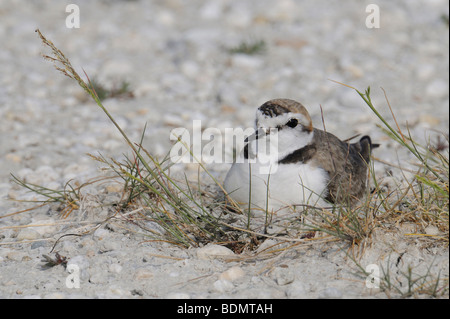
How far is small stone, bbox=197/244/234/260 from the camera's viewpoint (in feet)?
10.9

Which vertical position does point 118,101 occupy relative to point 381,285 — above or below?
above

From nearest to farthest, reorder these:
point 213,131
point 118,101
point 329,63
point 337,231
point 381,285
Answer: point 381,285
point 337,231
point 213,131
point 118,101
point 329,63

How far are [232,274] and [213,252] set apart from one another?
24cm

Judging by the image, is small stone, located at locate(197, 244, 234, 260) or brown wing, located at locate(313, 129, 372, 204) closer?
small stone, located at locate(197, 244, 234, 260)

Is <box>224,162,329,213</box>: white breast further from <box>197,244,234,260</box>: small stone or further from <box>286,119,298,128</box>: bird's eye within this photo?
<box>197,244,234,260</box>: small stone

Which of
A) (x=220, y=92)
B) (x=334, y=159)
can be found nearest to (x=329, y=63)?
(x=220, y=92)

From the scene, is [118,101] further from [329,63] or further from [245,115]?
[329,63]

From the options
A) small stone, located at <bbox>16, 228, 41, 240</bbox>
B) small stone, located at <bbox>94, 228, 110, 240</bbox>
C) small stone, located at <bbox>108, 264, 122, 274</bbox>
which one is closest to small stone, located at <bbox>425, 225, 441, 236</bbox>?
small stone, located at <bbox>108, 264, 122, 274</bbox>

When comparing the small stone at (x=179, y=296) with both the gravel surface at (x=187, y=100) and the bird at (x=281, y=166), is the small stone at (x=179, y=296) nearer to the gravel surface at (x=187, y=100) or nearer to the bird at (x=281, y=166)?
the gravel surface at (x=187, y=100)

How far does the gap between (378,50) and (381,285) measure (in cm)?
481

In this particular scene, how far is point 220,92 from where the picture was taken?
634 centimetres

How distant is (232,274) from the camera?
3.12 metres

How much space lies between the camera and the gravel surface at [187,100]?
10.3 feet

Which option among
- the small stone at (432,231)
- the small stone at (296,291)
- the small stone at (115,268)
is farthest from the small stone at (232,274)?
the small stone at (432,231)
